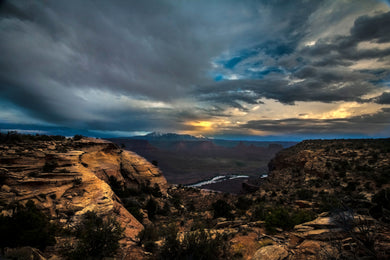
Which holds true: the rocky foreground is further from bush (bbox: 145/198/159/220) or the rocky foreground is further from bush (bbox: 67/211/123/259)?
bush (bbox: 67/211/123/259)

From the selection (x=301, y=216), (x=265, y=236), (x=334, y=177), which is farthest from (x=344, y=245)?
(x=334, y=177)

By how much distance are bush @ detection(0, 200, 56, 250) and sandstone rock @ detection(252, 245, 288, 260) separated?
8068 mm

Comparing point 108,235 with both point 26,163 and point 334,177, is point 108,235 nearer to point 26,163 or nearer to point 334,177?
point 26,163

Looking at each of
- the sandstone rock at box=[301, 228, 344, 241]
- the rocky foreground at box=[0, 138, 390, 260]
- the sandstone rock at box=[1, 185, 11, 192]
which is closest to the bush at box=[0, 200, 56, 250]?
the rocky foreground at box=[0, 138, 390, 260]

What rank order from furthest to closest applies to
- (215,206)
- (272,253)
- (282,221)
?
(215,206) → (282,221) → (272,253)

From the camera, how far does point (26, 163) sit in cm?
1325

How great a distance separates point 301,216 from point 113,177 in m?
19.0

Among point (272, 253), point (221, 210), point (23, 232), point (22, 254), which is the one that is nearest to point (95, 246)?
point (22, 254)

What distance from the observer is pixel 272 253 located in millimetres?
5625

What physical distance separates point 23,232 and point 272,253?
9127mm

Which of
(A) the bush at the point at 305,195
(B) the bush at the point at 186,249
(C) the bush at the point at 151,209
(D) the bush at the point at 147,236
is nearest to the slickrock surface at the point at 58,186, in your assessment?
(D) the bush at the point at 147,236

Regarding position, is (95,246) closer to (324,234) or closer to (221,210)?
(324,234)

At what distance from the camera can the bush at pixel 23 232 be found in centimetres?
546

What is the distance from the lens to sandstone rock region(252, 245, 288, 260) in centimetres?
539
